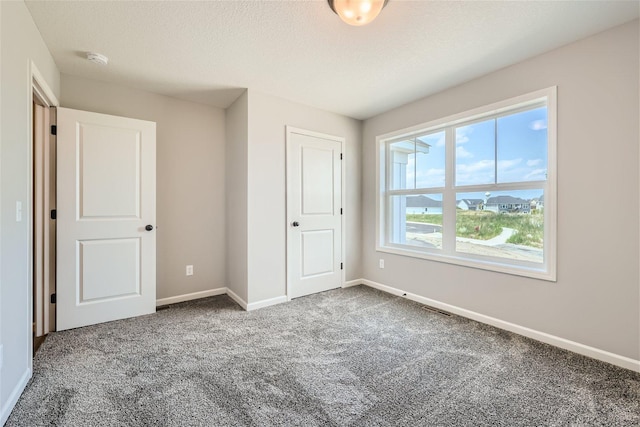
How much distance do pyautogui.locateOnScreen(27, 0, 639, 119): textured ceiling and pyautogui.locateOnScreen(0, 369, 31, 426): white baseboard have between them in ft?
7.53

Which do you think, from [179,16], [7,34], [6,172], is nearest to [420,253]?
[179,16]

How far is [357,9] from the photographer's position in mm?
1629

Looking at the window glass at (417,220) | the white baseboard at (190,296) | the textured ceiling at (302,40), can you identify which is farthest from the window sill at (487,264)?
the white baseboard at (190,296)

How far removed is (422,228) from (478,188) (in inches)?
31.6

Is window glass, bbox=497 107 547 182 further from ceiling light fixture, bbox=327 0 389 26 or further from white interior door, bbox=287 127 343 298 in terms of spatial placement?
white interior door, bbox=287 127 343 298

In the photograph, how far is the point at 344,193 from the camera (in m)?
3.80

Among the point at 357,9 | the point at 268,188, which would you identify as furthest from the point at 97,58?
the point at 357,9

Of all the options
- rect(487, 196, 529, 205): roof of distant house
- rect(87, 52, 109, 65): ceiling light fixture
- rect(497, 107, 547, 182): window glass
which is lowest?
rect(487, 196, 529, 205): roof of distant house

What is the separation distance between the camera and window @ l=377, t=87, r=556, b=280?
7.80 ft

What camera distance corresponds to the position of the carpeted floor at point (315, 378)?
1.49 m

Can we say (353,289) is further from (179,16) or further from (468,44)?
(179,16)

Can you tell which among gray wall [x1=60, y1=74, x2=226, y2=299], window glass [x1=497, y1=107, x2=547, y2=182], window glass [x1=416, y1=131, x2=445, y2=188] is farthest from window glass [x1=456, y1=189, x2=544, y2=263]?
gray wall [x1=60, y1=74, x2=226, y2=299]

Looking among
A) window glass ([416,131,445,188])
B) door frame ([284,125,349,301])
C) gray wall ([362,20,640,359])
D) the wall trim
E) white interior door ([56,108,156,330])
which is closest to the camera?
gray wall ([362,20,640,359])

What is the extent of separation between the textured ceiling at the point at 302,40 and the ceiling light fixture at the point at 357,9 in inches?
5.9
